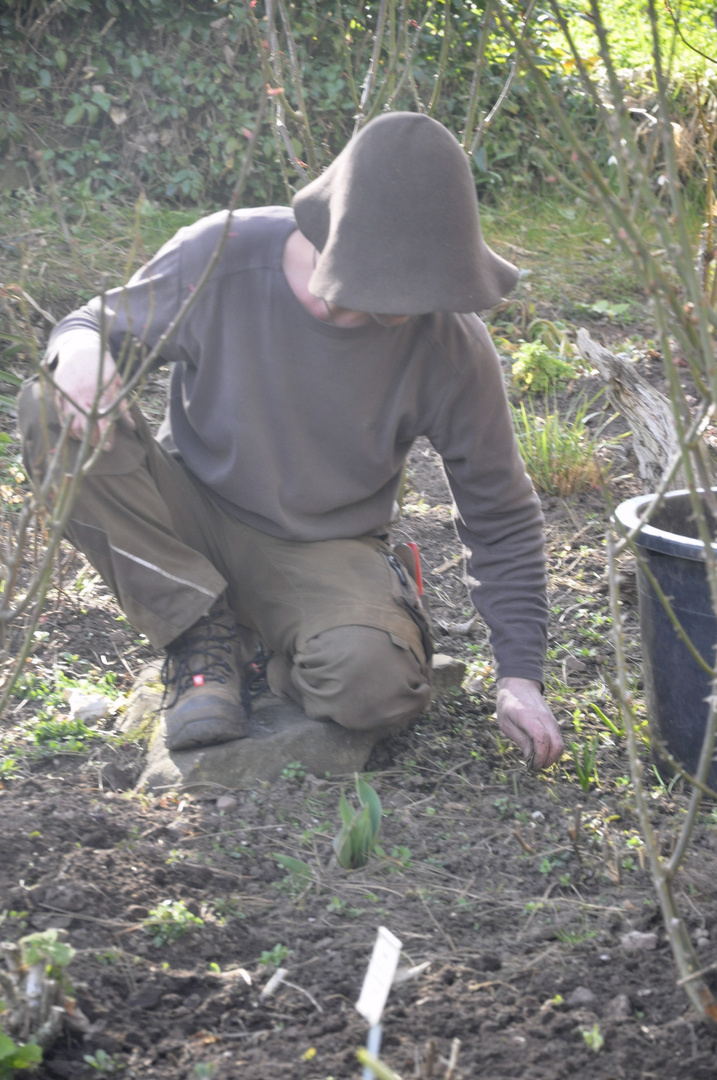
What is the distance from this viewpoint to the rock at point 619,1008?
156cm

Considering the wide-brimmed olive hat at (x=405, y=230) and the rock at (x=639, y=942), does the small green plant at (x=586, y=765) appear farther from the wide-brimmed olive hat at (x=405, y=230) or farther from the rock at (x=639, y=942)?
the wide-brimmed olive hat at (x=405, y=230)

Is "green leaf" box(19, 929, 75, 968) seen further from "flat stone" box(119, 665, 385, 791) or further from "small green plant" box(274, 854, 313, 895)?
"flat stone" box(119, 665, 385, 791)

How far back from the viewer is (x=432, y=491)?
4168mm

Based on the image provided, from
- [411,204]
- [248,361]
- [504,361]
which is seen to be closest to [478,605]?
[248,361]

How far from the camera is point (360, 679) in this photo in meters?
2.44

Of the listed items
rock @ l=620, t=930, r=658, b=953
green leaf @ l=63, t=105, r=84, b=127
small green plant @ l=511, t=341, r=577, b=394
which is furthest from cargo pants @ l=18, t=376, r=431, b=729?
green leaf @ l=63, t=105, r=84, b=127

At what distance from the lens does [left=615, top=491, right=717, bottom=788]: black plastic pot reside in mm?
2189

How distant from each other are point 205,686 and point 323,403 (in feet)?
2.52

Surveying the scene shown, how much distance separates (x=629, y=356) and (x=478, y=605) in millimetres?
2770

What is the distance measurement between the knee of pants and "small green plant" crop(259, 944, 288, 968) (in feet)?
2.55

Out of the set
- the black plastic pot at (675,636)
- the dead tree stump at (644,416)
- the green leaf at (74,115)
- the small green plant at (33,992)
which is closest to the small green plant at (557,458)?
the dead tree stump at (644,416)

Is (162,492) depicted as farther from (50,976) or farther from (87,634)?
Answer: (50,976)

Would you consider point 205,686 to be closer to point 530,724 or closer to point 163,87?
point 530,724

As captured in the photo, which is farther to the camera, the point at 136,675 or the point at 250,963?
the point at 136,675
